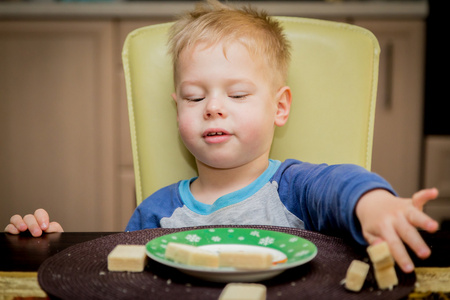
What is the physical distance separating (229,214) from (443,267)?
45cm

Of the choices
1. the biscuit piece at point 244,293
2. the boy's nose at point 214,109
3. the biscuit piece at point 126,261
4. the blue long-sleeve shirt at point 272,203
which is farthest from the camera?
the boy's nose at point 214,109

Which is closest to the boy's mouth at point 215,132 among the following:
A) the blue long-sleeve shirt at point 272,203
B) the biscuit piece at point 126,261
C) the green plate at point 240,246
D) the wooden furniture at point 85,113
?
the blue long-sleeve shirt at point 272,203

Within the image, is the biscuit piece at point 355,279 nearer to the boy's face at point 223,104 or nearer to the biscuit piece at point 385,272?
the biscuit piece at point 385,272

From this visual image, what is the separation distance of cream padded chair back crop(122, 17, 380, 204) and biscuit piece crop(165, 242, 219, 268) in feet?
2.13

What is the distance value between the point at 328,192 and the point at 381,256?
22 cm

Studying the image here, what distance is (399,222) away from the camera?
1.90 feet

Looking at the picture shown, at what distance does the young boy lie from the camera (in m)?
0.97

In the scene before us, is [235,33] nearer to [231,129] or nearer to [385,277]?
[231,129]

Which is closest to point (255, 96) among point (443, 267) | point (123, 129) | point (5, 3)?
point (443, 267)

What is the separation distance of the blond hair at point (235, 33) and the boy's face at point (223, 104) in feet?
0.07

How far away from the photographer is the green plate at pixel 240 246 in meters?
0.52

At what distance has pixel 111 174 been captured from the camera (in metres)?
2.35

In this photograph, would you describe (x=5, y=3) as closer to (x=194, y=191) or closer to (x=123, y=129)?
(x=123, y=129)

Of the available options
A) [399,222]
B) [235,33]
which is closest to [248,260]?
[399,222]
